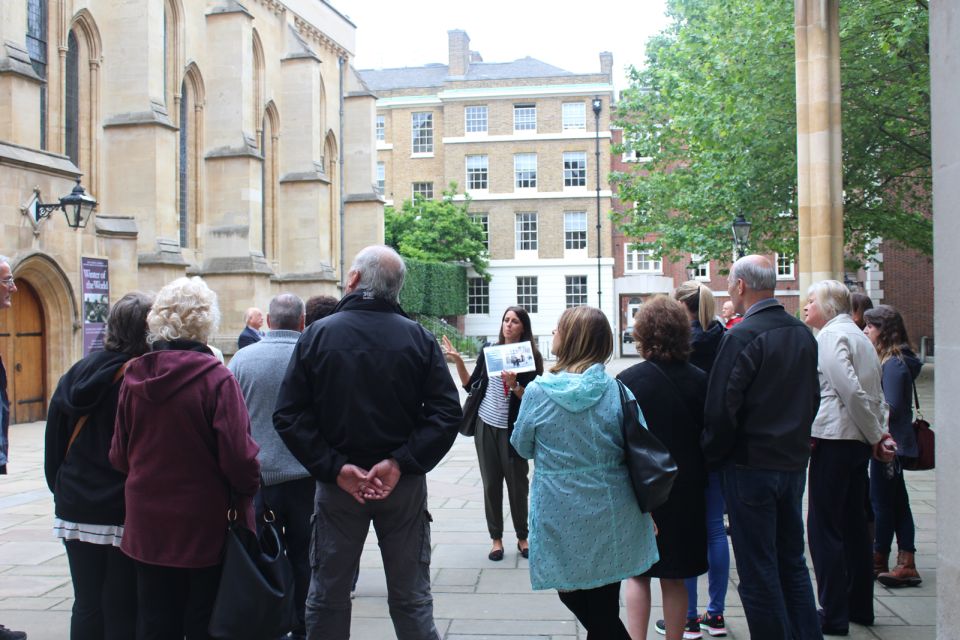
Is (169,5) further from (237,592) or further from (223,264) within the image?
(237,592)

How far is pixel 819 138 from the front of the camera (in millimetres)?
11031

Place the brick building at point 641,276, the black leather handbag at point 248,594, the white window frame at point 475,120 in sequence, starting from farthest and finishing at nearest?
the white window frame at point 475,120 < the brick building at point 641,276 < the black leather handbag at point 248,594

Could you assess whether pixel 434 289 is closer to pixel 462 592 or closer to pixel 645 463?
pixel 462 592

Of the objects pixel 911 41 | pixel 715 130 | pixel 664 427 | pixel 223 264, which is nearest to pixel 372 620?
pixel 664 427

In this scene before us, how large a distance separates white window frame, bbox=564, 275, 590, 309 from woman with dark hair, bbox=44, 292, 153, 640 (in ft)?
135

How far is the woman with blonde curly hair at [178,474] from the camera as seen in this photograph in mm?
3445

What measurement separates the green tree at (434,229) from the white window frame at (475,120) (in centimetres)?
423

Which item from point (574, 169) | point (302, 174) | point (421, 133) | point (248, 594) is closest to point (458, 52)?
point (421, 133)

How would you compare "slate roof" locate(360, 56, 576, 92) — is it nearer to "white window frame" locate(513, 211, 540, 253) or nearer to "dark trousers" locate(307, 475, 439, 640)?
"white window frame" locate(513, 211, 540, 253)

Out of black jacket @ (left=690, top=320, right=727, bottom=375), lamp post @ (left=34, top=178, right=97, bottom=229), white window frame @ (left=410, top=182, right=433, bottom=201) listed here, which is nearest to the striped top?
black jacket @ (left=690, top=320, right=727, bottom=375)

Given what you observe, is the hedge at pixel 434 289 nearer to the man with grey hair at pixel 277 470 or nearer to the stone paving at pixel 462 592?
the stone paving at pixel 462 592

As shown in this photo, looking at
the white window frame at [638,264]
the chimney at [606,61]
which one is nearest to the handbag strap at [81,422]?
the white window frame at [638,264]

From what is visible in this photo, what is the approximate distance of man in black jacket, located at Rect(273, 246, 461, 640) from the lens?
358 centimetres

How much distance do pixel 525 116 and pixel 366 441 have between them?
4347cm
